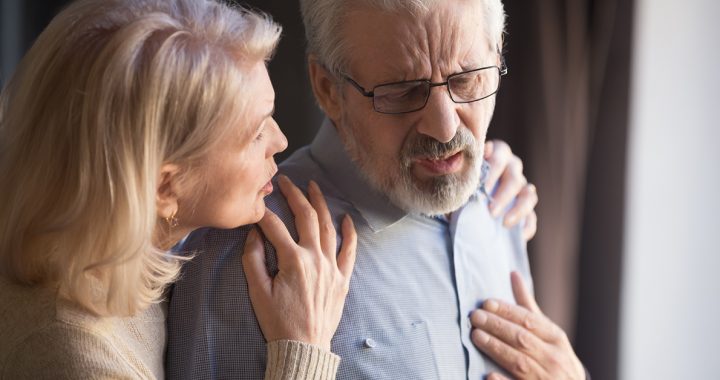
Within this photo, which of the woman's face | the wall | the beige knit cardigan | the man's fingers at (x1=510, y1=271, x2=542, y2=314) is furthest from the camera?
the wall

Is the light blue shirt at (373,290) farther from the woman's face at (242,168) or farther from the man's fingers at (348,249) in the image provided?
the woman's face at (242,168)

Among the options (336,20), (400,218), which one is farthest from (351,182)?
(336,20)

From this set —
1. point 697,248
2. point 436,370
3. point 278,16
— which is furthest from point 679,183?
point 278,16

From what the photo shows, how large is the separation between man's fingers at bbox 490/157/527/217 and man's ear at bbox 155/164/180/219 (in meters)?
0.81

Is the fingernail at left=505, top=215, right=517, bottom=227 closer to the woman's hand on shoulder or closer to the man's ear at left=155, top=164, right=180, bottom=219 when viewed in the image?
the woman's hand on shoulder

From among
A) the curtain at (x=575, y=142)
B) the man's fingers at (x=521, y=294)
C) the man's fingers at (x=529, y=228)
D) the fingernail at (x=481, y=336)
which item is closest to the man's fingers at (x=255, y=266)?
the fingernail at (x=481, y=336)

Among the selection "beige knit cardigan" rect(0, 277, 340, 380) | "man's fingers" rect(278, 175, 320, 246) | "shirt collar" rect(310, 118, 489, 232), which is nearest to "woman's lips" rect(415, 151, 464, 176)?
"shirt collar" rect(310, 118, 489, 232)

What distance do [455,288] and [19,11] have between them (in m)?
2.03

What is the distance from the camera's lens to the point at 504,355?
5.31 ft

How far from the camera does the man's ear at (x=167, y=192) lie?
1238 millimetres

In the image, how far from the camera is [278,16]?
2.96 m

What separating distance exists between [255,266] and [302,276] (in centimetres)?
9

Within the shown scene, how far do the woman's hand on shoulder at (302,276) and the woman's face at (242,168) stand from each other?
0.12m

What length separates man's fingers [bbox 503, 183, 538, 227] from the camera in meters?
1.88
